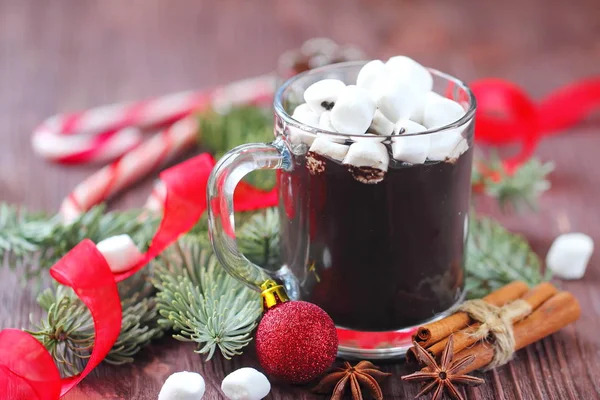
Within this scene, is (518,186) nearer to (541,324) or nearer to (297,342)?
(541,324)

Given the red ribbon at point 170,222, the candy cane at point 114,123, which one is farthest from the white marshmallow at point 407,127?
the candy cane at point 114,123

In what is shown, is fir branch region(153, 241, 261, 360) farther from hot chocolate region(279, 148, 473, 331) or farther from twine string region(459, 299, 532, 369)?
twine string region(459, 299, 532, 369)

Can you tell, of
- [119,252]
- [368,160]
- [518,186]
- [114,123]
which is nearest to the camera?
[368,160]

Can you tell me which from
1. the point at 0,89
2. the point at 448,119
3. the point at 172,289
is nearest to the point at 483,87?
the point at 448,119

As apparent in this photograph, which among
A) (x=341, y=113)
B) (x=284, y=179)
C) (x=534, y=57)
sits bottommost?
(x=534, y=57)

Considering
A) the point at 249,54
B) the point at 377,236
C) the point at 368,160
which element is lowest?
the point at 249,54

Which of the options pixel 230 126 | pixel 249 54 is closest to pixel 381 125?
pixel 230 126

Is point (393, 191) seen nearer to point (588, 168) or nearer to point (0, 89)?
point (588, 168)
